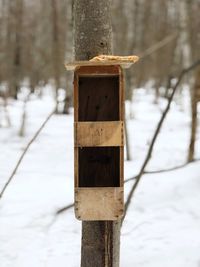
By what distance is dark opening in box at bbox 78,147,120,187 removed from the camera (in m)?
2.53

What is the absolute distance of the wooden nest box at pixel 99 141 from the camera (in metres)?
2.33

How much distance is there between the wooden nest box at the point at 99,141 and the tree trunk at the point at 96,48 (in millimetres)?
160

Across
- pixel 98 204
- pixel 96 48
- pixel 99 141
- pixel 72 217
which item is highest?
pixel 96 48

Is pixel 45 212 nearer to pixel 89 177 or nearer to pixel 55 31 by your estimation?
pixel 89 177

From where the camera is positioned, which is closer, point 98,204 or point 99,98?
point 98,204

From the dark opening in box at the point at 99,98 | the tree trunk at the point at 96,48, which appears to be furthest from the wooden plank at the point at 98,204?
the dark opening in box at the point at 99,98

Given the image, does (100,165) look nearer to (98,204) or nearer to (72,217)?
(98,204)

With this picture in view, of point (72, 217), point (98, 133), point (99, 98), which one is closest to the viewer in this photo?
point (98, 133)

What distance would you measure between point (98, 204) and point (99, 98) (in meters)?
0.53

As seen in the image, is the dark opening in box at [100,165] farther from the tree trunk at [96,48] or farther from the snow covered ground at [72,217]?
the snow covered ground at [72,217]

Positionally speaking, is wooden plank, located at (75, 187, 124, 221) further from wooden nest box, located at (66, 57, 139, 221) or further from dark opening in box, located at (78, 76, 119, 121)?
dark opening in box, located at (78, 76, 119, 121)

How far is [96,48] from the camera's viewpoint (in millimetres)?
2510

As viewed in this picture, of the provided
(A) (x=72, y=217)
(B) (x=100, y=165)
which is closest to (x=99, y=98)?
(B) (x=100, y=165)

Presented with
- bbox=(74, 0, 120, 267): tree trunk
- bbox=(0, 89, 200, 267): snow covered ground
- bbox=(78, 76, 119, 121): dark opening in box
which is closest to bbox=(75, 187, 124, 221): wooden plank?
bbox=(74, 0, 120, 267): tree trunk
